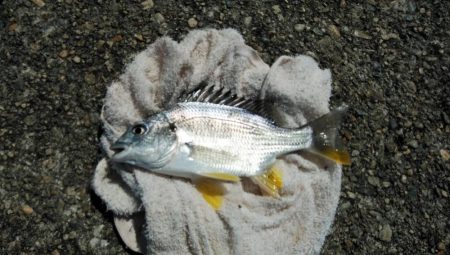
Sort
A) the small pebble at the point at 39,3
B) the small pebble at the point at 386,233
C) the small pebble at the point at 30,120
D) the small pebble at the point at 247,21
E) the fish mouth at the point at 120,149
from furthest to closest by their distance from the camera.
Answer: the small pebble at the point at 247,21, the small pebble at the point at 39,3, the small pebble at the point at 386,233, the small pebble at the point at 30,120, the fish mouth at the point at 120,149

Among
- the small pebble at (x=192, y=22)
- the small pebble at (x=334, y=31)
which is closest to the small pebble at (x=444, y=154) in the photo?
the small pebble at (x=334, y=31)

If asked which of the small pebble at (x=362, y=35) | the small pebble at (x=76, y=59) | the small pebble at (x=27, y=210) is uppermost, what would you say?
the small pebble at (x=76, y=59)

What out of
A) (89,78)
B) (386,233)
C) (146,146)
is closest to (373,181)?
(386,233)

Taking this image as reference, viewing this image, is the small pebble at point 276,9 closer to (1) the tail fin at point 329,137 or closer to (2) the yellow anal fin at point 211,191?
(1) the tail fin at point 329,137

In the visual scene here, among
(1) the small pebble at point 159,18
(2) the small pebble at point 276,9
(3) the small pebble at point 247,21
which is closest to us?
(1) the small pebble at point 159,18

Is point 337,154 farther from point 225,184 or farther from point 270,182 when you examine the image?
point 225,184

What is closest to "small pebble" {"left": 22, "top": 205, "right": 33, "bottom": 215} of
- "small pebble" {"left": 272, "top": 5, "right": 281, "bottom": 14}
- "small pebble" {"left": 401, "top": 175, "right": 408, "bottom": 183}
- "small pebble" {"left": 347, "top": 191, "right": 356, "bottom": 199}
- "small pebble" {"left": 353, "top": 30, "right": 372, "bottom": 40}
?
"small pebble" {"left": 347, "top": 191, "right": 356, "bottom": 199}

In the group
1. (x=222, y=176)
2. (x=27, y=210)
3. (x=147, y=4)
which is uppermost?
(x=147, y=4)
